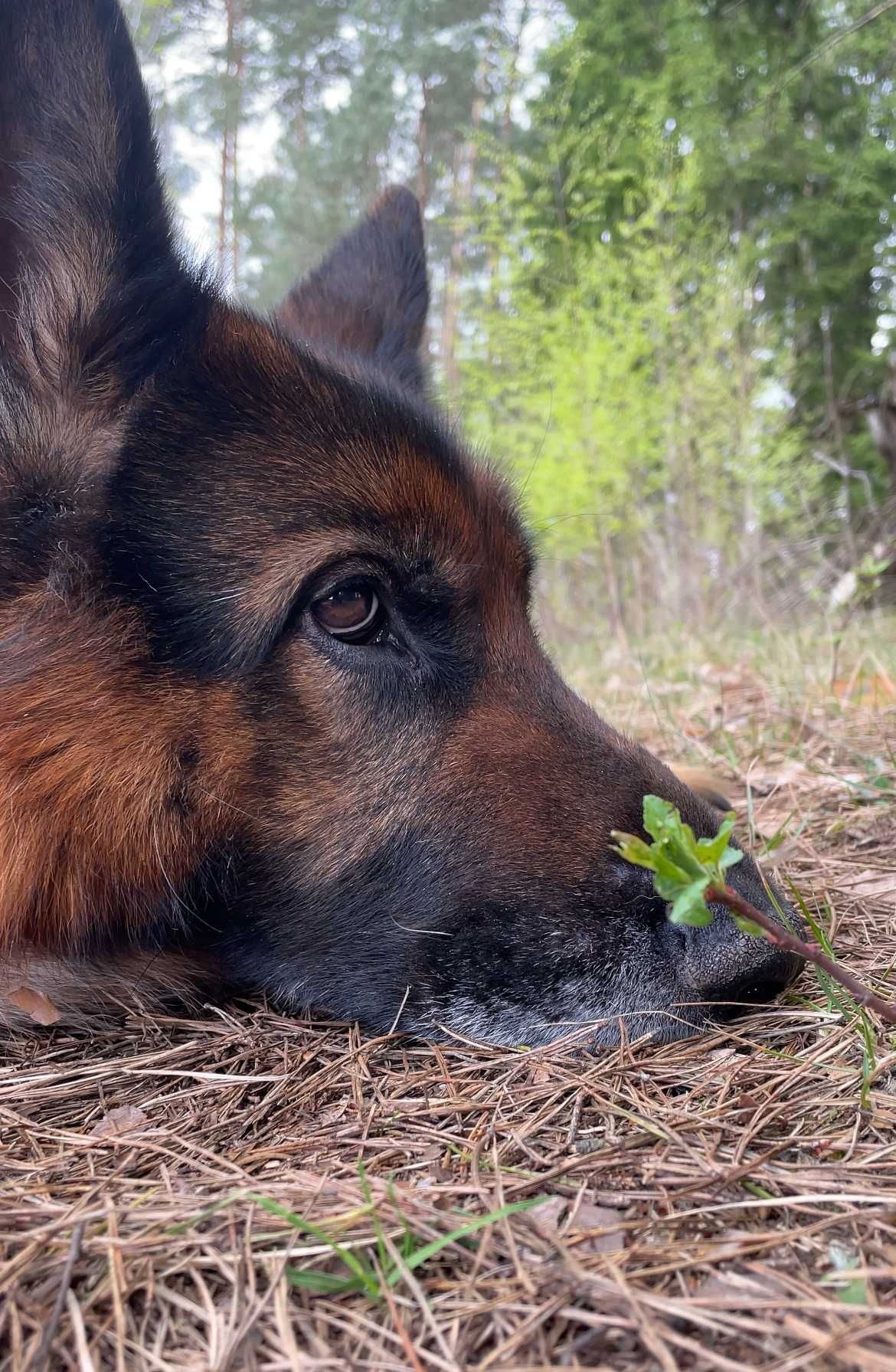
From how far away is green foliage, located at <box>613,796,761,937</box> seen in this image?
1163mm

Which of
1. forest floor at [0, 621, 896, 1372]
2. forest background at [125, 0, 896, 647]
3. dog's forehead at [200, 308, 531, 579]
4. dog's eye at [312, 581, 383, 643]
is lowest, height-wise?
forest floor at [0, 621, 896, 1372]

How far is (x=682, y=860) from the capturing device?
1209 mm

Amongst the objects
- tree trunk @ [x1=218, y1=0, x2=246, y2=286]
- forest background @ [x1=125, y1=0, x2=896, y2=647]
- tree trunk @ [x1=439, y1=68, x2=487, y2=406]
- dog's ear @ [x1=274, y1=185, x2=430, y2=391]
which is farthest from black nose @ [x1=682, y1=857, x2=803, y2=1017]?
tree trunk @ [x1=218, y1=0, x2=246, y2=286]

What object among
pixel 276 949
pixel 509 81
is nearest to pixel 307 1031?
pixel 276 949

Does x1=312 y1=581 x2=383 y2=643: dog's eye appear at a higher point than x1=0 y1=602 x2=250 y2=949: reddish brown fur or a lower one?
higher

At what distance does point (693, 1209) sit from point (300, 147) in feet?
62.7

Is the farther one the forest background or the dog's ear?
the forest background

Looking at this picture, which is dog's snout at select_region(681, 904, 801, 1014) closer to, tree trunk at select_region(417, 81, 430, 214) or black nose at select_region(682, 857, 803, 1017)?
black nose at select_region(682, 857, 803, 1017)

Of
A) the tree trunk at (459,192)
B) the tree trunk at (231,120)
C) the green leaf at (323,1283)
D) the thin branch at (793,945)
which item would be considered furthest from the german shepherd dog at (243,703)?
the tree trunk at (231,120)

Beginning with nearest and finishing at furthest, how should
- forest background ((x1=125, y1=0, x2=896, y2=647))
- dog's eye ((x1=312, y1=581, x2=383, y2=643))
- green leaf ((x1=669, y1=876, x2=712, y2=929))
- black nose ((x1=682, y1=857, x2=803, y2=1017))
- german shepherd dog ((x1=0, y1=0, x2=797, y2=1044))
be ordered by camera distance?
green leaf ((x1=669, y1=876, x2=712, y2=929)), black nose ((x1=682, y1=857, x2=803, y2=1017)), german shepherd dog ((x1=0, y1=0, x2=797, y2=1044)), dog's eye ((x1=312, y1=581, x2=383, y2=643)), forest background ((x1=125, y1=0, x2=896, y2=647))

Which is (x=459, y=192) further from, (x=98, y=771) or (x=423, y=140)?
(x=98, y=771)

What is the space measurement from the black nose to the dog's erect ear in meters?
1.64

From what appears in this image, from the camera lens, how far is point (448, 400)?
3.51m

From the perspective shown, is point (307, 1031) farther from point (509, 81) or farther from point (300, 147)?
point (300, 147)
